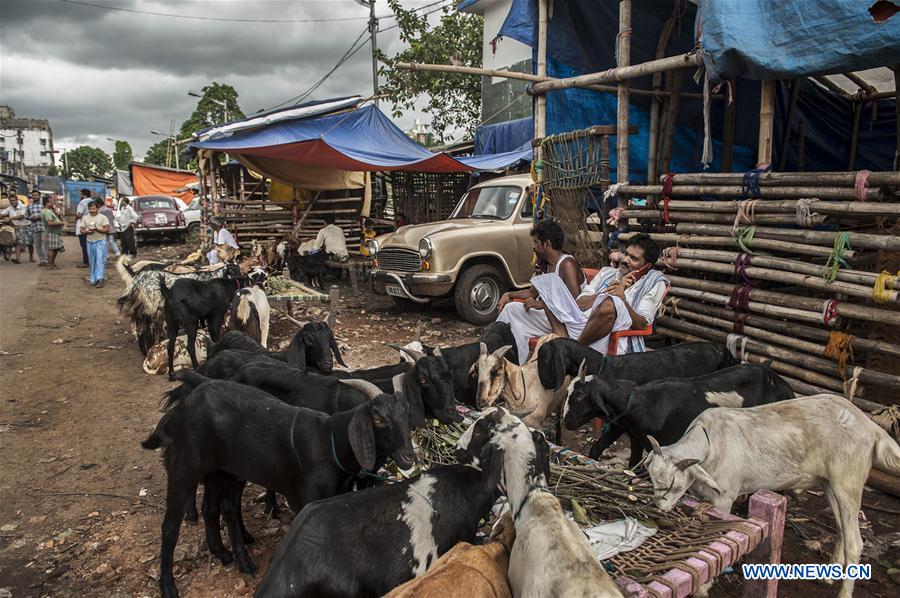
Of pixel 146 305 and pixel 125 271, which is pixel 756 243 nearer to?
pixel 146 305

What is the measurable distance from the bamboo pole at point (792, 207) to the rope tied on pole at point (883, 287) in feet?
1.49

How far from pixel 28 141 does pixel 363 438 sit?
80034 mm

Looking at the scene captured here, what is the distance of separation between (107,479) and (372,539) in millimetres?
3554

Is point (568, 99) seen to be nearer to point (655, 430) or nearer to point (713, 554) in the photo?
point (655, 430)

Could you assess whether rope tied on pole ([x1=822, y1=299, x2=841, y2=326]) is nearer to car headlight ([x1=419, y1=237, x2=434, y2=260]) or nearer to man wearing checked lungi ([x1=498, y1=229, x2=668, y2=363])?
man wearing checked lungi ([x1=498, y1=229, x2=668, y2=363])

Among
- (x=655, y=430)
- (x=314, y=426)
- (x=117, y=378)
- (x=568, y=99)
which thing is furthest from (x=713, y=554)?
(x=117, y=378)

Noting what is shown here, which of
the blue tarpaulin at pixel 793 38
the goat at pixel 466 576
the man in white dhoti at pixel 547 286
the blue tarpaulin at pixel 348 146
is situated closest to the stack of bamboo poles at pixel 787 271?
the blue tarpaulin at pixel 793 38

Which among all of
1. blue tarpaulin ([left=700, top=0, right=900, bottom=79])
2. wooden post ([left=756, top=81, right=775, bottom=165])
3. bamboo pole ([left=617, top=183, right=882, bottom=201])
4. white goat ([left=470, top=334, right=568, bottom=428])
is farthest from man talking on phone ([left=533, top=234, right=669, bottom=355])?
blue tarpaulin ([left=700, top=0, right=900, bottom=79])

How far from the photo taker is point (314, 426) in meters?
3.46

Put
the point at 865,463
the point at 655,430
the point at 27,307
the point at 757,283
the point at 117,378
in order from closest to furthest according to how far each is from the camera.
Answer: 1. the point at 865,463
2. the point at 655,430
3. the point at 757,283
4. the point at 117,378
5. the point at 27,307

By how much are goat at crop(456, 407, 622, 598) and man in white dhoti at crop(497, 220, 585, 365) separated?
9.15ft

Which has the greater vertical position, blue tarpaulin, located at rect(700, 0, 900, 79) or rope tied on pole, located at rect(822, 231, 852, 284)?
blue tarpaulin, located at rect(700, 0, 900, 79)

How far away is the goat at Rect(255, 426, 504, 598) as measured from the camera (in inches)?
98.9

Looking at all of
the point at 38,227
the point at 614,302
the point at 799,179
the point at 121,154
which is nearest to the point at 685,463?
the point at 614,302
